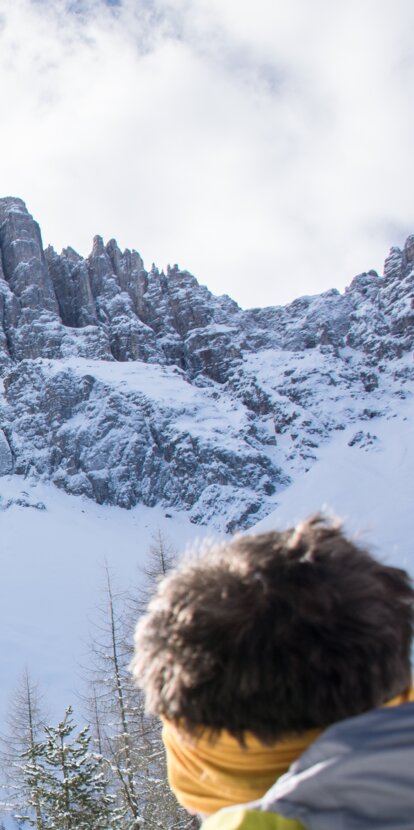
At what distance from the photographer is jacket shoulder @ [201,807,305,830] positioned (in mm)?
733

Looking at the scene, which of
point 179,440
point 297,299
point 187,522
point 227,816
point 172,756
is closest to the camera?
point 227,816

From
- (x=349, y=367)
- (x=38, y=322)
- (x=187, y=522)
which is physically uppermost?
(x=38, y=322)

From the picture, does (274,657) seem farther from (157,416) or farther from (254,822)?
(157,416)

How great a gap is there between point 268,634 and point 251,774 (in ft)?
0.74

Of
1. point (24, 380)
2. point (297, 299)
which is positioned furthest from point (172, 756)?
point (297, 299)

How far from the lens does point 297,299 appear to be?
97562 mm

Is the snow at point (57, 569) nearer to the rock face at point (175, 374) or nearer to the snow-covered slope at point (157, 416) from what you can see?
the snow-covered slope at point (157, 416)

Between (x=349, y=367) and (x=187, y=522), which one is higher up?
(x=349, y=367)

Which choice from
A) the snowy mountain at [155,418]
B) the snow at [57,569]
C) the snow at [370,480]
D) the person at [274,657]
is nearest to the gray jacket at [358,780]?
the person at [274,657]

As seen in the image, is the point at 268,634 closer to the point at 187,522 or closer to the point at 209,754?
the point at 209,754

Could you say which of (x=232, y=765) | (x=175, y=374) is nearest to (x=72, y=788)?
(x=232, y=765)

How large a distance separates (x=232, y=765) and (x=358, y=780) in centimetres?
27

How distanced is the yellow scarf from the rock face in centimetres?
5590

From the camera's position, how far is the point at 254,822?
0.74 meters
